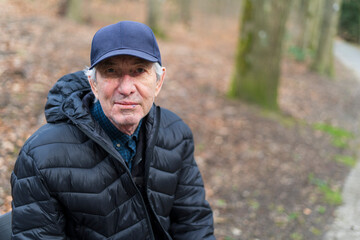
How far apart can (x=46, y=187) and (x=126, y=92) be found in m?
0.74

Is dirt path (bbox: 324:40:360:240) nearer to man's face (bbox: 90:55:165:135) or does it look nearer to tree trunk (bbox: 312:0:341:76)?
man's face (bbox: 90:55:165:135)

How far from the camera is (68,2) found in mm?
13617

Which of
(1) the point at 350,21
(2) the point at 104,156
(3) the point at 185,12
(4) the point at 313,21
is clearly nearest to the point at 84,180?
(2) the point at 104,156

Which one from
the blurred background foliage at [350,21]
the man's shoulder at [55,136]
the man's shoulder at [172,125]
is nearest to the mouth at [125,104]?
the man's shoulder at [55,136]

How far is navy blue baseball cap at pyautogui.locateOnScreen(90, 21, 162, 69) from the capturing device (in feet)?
6.24

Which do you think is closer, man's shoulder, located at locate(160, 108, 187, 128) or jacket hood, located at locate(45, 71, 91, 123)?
jacket hood, located at locate(45, 71, 91, 123)

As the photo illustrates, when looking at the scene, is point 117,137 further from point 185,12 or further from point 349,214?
point 185,12

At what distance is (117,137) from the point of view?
87.9 inches

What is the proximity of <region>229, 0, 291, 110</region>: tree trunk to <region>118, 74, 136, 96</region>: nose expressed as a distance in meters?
6.35

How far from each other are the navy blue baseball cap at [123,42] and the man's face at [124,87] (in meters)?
0.07

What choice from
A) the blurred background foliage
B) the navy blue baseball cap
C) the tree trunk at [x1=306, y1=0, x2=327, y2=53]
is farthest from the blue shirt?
the blurred background foliage

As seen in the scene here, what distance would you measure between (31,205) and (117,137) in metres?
0.66

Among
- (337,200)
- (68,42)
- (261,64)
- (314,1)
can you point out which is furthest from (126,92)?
(314,1)

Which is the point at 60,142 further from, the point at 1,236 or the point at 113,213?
the point at 1,236
